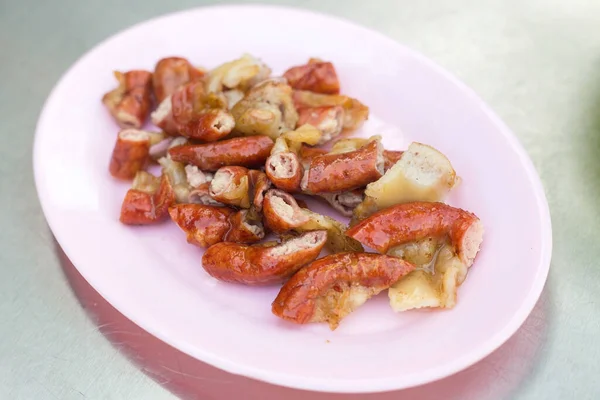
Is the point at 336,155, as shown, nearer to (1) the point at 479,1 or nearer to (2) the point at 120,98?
(2) the point at 120,98

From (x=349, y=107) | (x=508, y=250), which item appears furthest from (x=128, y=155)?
(x=508, y=250)

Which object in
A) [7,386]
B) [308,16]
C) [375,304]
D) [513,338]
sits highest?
[308,16]

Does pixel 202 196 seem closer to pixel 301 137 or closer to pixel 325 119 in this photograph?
pixel 301 137

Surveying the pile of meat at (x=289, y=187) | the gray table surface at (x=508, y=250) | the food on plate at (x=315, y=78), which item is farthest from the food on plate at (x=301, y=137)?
the gray table surface at (x=508, y=250)

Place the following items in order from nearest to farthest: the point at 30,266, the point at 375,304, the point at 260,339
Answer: the point at 260,339
the point at 375,304
the point at 30,266

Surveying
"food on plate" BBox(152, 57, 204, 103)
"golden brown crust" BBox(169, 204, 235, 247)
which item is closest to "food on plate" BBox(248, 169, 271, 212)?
"golden brown crust" BBox(169, 204, 235, 247)

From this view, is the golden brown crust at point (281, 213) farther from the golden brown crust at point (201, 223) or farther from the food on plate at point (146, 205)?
the food on plate at point (146, 205)

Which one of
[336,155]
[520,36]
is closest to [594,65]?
[520,36]
